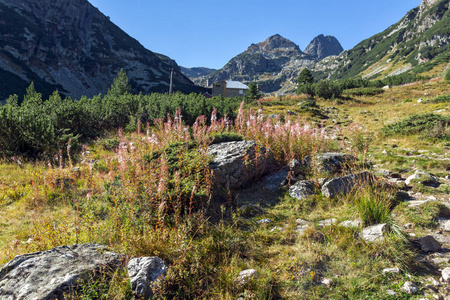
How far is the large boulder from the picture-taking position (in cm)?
457

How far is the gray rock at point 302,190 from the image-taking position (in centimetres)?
438

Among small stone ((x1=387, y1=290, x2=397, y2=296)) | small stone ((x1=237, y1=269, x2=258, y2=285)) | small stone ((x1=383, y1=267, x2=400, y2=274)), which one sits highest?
small stone ((x1=383, y1=267, x2=400, y2=274))

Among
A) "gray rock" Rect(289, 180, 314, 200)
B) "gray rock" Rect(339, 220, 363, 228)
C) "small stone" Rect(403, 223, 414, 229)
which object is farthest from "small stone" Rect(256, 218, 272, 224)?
"small stone" Rect(403, 223, 414, 229)

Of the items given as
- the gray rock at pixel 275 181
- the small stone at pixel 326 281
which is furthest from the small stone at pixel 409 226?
the gray rock at pixel 275 181

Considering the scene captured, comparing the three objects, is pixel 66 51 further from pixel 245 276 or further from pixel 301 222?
pixel 245 276

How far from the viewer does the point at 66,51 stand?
7381 centimetres

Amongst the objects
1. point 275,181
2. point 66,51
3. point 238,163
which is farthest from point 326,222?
point 66,51

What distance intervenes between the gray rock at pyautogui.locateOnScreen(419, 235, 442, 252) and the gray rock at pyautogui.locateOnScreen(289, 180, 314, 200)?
181 centimetres

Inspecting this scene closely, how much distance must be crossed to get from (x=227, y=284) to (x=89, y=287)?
4.33 feet

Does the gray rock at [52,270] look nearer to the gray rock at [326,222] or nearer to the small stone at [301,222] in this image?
the small stone at [301,222]

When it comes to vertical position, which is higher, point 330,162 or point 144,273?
point 330,162

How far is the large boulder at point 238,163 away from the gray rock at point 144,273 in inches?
83.9

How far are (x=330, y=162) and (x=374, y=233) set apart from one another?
2.69 metres

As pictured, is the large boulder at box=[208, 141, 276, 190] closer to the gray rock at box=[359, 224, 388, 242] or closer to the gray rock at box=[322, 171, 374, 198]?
the gray rock at box=[322, 171, 374, 198]
